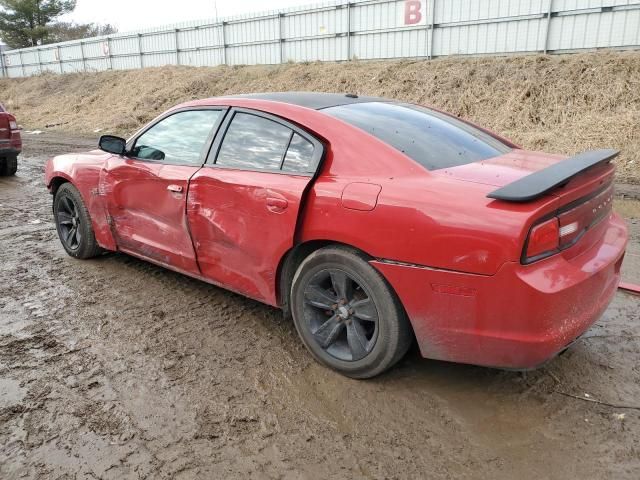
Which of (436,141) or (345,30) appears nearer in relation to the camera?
(436,141)

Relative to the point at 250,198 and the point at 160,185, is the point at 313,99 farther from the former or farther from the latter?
the point at 160,185

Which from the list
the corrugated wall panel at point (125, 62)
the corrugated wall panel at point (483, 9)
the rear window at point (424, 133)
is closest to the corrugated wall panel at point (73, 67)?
the corrugated wall panel at point (125, 62)

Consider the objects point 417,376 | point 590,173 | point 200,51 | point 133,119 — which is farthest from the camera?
point 200,51

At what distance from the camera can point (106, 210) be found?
4418mm

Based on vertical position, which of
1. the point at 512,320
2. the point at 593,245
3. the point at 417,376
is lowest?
the point at 417,376

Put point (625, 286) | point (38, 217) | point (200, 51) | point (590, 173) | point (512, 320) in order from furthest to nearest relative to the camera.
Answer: point (200, 51) → point (38, 217) → point (625, 286) → point (590, 173) → point (512, 320)

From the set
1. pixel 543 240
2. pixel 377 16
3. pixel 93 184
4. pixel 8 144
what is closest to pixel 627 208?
pixel 543 240

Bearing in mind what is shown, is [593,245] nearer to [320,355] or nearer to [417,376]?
[417,376]

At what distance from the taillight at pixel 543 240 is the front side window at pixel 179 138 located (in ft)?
7.43

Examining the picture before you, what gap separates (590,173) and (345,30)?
16.4m

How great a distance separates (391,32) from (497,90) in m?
5.04

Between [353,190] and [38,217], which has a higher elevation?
[353,190]

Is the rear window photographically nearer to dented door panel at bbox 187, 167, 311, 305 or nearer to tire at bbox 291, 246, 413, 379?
dented door panel at bbox 187, 167, 311, 305

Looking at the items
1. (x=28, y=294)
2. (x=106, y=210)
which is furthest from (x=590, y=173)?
(x=28, y=294)
